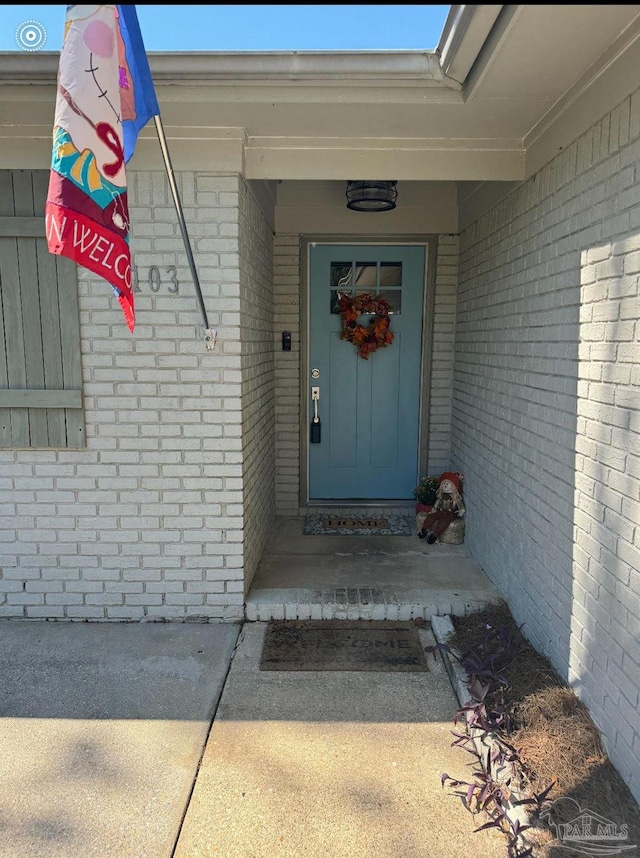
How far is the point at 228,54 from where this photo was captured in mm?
2479

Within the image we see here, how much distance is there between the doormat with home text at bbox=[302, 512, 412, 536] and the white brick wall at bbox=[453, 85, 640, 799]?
35.9 inches

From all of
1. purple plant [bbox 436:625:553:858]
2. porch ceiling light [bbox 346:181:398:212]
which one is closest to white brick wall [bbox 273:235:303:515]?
porch ceiling light [bbox 346:181:398:212]

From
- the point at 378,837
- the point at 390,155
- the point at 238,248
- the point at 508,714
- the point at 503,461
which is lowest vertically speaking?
the point at 378,837

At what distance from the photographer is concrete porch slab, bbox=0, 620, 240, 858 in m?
2.01

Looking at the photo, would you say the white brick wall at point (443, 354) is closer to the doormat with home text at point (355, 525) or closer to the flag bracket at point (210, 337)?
the doormat with home text at point (355, 525)

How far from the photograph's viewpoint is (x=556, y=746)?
7.32ft

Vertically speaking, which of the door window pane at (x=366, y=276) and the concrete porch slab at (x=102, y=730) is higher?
the door window pane at (x=366, y=276)

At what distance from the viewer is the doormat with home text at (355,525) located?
461 centimetres

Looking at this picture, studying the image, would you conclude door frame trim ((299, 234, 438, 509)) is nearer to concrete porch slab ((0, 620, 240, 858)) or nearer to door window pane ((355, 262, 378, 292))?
door window pane ((355, 262, 378, 292))

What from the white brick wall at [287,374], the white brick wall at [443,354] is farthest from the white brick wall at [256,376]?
the white brick wall at [443,354]

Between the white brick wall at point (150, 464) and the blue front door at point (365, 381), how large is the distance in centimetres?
165

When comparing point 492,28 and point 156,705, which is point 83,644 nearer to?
point 156,705

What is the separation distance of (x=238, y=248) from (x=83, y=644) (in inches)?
91.4

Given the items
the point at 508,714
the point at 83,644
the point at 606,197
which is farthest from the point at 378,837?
the point at 606,197
